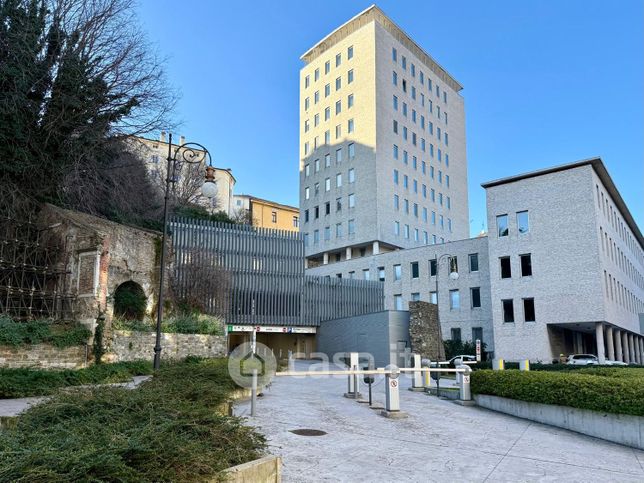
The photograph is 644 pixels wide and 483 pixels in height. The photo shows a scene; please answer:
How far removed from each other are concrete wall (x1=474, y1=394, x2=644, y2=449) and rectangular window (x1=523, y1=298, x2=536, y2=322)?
26.3m

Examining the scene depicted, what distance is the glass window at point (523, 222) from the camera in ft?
126

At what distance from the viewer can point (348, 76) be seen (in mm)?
61125

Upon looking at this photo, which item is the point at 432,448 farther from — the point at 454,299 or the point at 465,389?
the point at 454,299

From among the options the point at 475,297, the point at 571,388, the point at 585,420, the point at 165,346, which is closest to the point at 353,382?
the point at 571,388

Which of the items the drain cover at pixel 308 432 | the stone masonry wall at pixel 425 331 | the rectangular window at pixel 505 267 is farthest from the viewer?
the rectangular window at pixel 505 267

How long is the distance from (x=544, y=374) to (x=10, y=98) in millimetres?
19485

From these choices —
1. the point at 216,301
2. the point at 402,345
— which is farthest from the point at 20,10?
the point at 402,345

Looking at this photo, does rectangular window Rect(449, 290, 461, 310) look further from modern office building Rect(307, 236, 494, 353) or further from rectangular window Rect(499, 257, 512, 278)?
rectangular window Rect(499, 257, 512, 278)

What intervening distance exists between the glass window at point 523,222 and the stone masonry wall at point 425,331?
900 cm

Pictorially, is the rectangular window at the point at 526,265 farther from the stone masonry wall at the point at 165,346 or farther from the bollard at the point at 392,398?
the bollard at the point at 392,398

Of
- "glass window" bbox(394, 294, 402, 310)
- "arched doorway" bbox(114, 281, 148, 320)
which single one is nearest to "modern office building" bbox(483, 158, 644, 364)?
"glass window" bbox(394, 294, 402, 310)

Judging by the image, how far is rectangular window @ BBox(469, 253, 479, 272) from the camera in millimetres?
44969

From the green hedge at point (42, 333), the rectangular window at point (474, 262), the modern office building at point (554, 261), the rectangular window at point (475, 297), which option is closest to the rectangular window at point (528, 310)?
the modern office building at point (554, 261)

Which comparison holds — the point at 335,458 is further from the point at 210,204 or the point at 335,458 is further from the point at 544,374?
the point at 210,204
